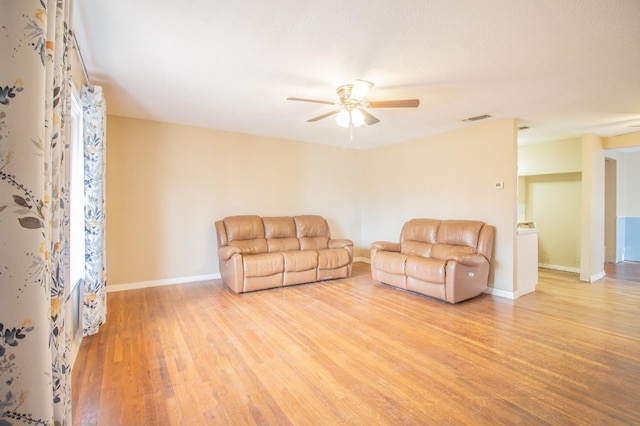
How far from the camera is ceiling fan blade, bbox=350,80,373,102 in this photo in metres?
2.71

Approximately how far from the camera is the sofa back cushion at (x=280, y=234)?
5149 millimetres

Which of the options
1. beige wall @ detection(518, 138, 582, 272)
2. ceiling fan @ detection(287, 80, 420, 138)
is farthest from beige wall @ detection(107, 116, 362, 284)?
beige wall @ detection(518, 138, 582, 272)

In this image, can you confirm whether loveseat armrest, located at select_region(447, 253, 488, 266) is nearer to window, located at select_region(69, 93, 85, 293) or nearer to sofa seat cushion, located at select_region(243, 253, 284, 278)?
sofa seat cushion, located at select_region(243, 253, 284, 278)

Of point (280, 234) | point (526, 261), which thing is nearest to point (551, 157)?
point (526, 261)

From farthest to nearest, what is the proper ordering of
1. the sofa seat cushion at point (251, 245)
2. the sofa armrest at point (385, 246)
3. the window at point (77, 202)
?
the sofa armrest at point (385, 246) < the sofa seat cushion at point (251, 245) < the window at point (77, 202)

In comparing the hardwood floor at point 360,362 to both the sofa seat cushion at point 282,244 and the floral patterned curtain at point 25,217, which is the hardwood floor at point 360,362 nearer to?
the floral patterned curtain at point 25,217

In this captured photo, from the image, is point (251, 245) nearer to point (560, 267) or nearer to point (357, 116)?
point (357, 116)

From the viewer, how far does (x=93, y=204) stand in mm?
2879

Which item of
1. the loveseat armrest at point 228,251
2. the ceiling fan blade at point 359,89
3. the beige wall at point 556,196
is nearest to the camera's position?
the ceiling fan blade at point 359,89

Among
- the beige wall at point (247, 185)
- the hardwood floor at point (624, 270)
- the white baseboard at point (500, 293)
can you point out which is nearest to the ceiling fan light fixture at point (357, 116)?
the beige wall at point (247, 185)

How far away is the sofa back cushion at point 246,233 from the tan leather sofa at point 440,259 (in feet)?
6.31

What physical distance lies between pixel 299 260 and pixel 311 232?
96cm

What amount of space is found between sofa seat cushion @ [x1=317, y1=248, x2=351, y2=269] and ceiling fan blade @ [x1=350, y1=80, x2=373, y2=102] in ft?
9.11

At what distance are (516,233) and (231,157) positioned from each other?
4.63 m
